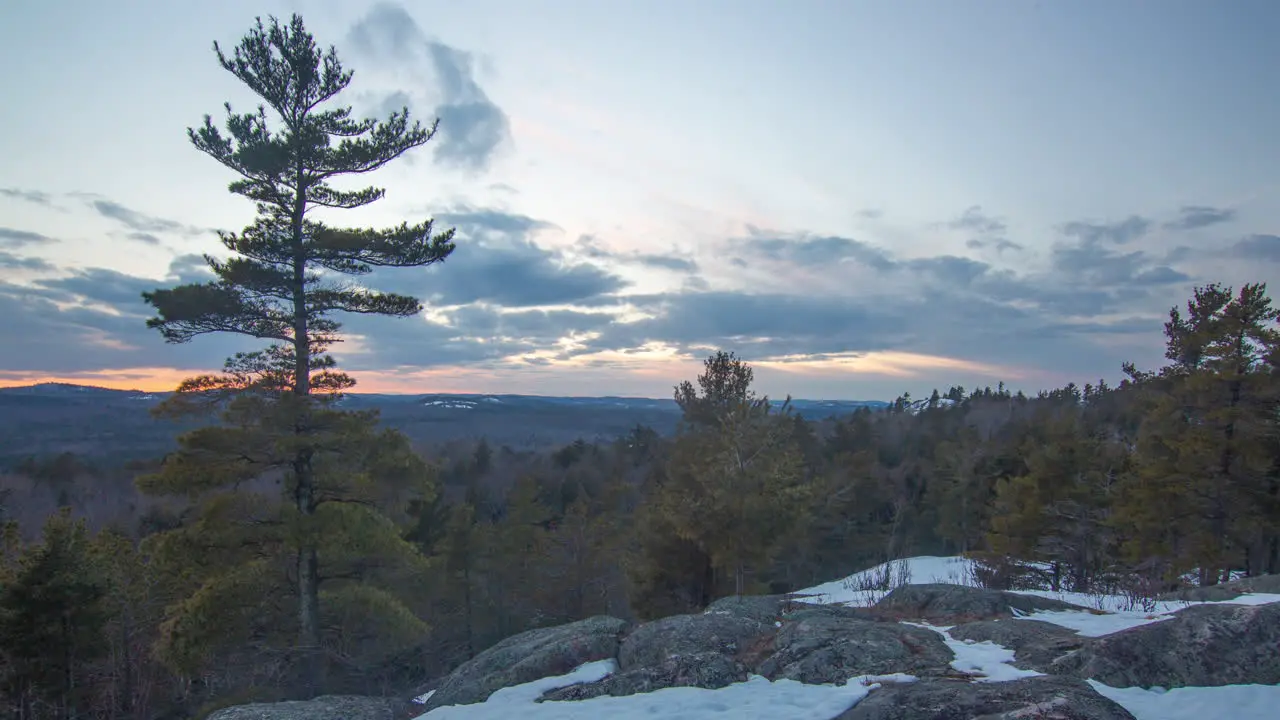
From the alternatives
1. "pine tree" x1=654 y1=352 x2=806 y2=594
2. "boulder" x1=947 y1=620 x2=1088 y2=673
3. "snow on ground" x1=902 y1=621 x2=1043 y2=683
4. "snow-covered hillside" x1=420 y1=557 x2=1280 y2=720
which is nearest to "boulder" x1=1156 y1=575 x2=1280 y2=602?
"snow-covered hillside" x1=420 y1=557 x2=1280 y2=720

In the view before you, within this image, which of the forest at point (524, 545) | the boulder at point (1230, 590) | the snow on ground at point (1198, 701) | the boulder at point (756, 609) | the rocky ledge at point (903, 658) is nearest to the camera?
the snow on ground at point (1198, 701)

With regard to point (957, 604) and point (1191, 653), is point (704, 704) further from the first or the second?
point (957, 604)

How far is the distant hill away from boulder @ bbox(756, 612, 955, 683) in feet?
164

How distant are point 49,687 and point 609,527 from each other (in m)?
20.3

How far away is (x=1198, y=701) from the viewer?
4934mm

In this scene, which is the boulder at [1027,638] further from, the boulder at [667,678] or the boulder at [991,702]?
the boulder at [667,678]

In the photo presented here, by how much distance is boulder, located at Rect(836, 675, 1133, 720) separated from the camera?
4.30m

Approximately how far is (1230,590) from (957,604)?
4204 millimetres

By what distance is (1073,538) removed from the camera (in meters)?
21.5

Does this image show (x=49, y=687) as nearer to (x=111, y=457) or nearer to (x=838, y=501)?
(x=838, y=501)

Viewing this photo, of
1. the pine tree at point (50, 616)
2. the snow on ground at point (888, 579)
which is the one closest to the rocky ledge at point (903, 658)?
the snow on ground at point (888, 579)

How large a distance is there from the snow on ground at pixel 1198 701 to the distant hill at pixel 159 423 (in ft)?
172

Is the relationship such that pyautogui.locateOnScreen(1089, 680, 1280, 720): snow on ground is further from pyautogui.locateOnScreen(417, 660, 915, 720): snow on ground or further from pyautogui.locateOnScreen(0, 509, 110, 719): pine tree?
pyautogui.locateOnScreen(0, 509, 110, 719): pine tree

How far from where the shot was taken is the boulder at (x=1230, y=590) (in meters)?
8.88
